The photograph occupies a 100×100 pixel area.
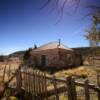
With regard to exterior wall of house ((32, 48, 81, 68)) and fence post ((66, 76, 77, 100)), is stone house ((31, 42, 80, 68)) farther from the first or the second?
fence post ((66, 76, 77, 100))

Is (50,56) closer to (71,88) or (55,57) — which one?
(55,57)

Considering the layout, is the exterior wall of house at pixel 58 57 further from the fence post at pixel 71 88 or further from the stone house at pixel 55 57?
the fence post at pixel 71 88

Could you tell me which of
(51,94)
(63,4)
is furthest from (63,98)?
(63,4)

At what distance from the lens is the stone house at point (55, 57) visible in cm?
2667

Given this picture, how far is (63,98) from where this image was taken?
795cm

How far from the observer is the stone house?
26.7 metres

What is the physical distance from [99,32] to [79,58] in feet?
59.7

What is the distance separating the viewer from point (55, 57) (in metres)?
26.9

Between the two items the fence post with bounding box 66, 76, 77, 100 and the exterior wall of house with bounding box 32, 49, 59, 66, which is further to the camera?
the exterior wall of house with bounding box 32, 49, 59, 66

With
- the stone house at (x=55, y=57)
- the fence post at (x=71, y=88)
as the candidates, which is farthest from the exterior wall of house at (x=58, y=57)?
the fence post at (x=71, y=88)

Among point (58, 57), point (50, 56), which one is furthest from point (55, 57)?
point (50, 56)

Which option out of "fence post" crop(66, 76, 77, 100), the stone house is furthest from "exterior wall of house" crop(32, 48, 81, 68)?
"fence post" crop(66, 76, 77, 100)

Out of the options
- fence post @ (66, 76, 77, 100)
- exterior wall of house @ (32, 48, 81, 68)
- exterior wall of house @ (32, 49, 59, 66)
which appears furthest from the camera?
exterior wall of house @ (32, 49, 59, 66)

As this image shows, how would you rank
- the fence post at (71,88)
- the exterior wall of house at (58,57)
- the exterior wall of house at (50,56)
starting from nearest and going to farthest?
1. the fence post at (71,88)
2. the exterior wall of house at (58,57)
3. the exterior wall of house at (50,56)
